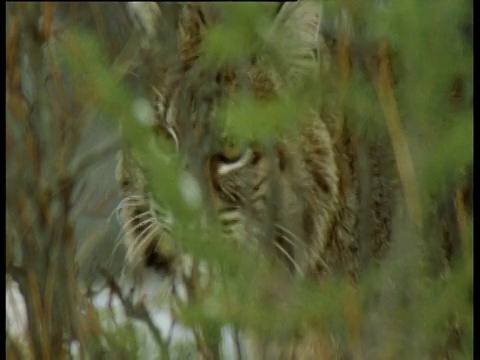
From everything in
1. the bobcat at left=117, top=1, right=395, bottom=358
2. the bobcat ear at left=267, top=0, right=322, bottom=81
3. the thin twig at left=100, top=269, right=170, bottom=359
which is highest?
the bobcat ear at left=267, top=0, right=322, bottom=81

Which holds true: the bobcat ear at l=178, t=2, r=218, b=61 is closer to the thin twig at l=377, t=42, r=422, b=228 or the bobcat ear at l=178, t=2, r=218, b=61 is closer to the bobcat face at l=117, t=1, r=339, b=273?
the bobcat face at l=117, t=1, r=339, b=273

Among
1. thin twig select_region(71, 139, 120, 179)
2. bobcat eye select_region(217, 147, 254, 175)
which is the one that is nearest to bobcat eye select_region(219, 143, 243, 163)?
bobcat eye select_region(217, 147, 254, 175)

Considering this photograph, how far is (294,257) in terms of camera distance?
600mm

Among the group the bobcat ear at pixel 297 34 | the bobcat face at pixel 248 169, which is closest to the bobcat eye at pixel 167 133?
the bobcat face at pixel 248 169

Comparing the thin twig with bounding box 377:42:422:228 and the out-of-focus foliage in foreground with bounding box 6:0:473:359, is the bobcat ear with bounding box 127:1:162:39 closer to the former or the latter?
the out-of-focus foliage in foreground with bounding box 6:0:473:359

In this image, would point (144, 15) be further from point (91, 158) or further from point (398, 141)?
point (398, 141)

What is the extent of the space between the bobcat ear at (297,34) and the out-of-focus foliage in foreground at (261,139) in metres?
0.01

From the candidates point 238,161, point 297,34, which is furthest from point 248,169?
point 297,34

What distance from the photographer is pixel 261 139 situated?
58cm

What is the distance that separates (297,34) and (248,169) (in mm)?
135

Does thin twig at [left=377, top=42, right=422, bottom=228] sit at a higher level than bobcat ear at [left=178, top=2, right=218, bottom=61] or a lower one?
lower

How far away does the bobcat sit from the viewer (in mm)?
580

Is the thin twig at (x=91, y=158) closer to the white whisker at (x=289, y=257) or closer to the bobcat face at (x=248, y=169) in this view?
the bobcat face at (x=248, y=169)

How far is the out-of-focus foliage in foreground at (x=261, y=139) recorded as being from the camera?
1.89 ft
